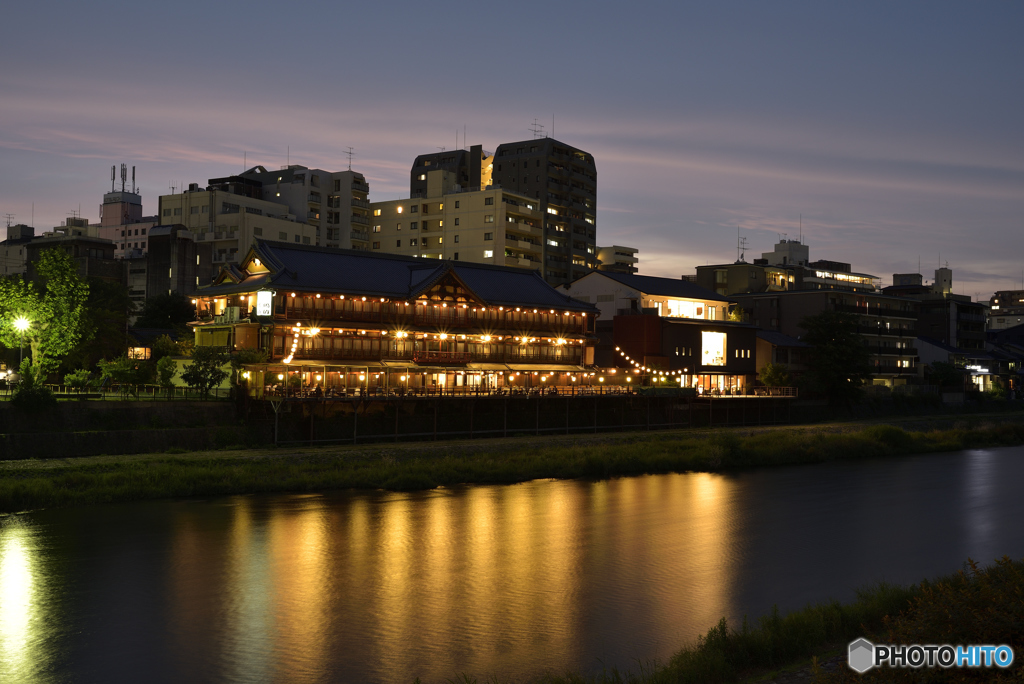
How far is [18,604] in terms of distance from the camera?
22.5 m

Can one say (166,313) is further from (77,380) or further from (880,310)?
(880,310)

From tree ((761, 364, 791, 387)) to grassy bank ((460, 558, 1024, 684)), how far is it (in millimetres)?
56197

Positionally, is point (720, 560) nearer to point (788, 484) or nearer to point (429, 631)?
point (429, 631)

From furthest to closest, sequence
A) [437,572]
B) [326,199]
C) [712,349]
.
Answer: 1. [326,199]
2. [712,349]
3. [437,572]

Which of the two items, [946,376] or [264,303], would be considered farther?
[946,376]

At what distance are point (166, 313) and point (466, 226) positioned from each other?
3627 cm

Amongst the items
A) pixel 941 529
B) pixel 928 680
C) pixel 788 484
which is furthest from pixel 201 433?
pixel 928 680

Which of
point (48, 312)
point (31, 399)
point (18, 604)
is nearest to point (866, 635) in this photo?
point (18, 604)

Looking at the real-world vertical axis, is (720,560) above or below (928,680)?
below

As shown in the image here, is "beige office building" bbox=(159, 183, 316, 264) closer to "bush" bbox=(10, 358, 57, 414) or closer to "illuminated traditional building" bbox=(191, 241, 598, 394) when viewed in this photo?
"illuminated traditional building" bbox=(191, 241, 598, 394)

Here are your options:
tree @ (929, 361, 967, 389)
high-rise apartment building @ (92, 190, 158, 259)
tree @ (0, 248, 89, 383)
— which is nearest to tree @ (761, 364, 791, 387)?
tree @ (929, 361, 967, 389)

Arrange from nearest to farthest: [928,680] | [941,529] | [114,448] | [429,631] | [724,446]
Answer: [928,680] < [429,631] < [941,529] < [114,448] < [724,446]

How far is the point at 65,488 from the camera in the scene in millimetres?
34781

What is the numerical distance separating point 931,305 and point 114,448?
103 metres
